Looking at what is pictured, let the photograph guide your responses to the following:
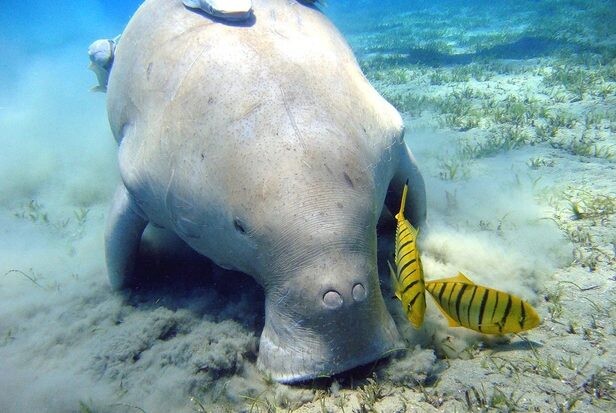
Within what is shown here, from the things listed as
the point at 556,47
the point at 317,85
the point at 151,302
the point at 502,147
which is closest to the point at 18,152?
the point at 151,302

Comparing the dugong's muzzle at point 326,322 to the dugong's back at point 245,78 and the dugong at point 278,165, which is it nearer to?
the dugong at point 278,165

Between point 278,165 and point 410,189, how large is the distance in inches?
70.6

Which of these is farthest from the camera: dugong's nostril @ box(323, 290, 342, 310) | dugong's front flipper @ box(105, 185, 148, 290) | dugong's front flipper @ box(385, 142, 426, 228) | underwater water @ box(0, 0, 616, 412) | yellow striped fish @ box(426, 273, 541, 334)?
dugong's front flipper @ box(105, 185, 148, 290)

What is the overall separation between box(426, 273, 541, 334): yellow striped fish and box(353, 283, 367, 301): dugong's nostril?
444 mm

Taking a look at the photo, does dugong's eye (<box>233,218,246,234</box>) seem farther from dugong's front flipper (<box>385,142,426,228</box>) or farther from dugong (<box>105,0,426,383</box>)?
dugong's front flipper (<box>385,142,426,228</box>)

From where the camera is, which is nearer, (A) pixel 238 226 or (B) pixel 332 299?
(B) pixel 332 299

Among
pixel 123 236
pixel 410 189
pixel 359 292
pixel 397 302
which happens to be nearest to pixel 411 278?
pixel 359 292

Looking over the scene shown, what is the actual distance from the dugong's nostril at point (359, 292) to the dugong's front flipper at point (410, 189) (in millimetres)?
1525

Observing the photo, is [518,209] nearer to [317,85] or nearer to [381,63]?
[317,85]

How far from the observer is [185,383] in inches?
104

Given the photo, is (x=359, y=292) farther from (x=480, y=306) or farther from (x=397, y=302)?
(x=397, y=302)

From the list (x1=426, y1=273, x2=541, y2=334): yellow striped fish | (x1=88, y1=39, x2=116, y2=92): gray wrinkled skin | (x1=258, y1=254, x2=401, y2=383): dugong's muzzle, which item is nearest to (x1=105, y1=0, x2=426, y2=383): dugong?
(x1=258, y1=254, x2=401, y2=383): dugong's muzzle

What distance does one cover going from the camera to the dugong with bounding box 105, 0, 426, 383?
217 centimetres

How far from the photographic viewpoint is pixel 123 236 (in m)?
3.71
